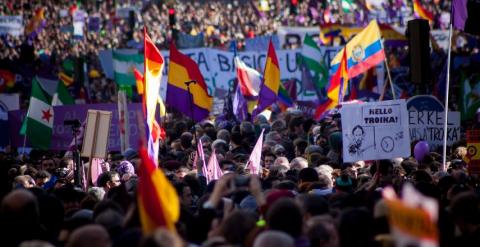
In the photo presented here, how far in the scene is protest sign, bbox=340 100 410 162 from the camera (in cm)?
1268

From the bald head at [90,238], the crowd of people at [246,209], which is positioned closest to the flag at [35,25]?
the crowd of people at [246,209]

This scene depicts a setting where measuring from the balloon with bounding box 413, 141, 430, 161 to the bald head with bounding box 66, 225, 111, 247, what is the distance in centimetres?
882

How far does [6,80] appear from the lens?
32.4 metres

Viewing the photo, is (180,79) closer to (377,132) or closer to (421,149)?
(421,149)

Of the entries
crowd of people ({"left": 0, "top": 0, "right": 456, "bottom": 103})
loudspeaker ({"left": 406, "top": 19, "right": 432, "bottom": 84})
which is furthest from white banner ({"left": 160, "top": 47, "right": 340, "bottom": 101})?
loudspeaker ({"left": 406, "top": 19, "right": 432, "bottom": 84})

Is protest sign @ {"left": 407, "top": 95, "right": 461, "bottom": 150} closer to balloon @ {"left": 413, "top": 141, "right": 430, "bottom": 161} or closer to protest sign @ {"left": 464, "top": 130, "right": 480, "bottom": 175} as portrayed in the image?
balloon @ {"left": 413, "top": 141, "right": 430, "bottom": 161}

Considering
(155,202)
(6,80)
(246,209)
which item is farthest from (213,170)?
(6,80)

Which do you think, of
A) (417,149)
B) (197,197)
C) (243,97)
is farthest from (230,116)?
(197,197)

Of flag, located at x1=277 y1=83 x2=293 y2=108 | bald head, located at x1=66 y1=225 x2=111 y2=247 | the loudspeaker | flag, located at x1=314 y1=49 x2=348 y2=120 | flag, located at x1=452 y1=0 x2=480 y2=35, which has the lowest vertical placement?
bald head, located at x1=66 y1=225 x2=111 y2=247

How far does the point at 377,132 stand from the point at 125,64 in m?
18.5

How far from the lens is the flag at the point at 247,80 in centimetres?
2308

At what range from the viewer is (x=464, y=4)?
15297 mm

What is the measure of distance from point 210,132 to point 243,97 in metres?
3.08

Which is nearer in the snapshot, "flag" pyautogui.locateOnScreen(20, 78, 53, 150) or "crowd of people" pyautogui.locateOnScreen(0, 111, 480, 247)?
"crowd of people" pyautogui.locateOnScreen(0, 111, 480, 247)
